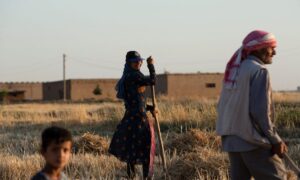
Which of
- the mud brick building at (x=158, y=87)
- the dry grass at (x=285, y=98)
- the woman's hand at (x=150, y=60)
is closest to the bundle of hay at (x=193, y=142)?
the woman's hand at (x=150, y=60)

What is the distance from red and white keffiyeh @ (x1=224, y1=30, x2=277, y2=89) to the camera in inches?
187

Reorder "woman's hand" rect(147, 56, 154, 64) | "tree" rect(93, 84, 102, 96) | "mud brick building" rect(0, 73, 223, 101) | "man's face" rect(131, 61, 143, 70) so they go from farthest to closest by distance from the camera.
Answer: "tree" rect(93, 84, 102, 96)
"mud brick building" rect(0, 73, 223, 101)
"man's face" rect(131, 61, 143, 70)
"woman's hand" rect(147, 56, 154, 64)

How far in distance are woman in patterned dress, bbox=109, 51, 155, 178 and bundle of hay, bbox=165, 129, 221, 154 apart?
7.26 ft

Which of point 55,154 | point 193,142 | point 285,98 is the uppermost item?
point 55,154

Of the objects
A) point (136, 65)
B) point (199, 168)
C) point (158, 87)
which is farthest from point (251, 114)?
point (158, 87)

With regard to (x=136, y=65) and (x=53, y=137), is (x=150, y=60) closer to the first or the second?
(x=136, y=65)

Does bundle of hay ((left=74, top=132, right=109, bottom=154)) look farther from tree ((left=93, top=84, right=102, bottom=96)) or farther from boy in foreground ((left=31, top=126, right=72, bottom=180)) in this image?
tree ((left=93, top=84, right=102, bottom=96))

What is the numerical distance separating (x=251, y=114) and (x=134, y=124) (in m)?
3.27

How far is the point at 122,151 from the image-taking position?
778 centimetres

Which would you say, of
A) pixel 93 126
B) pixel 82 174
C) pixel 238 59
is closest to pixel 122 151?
pixel 82 174

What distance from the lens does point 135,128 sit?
7.74 metres

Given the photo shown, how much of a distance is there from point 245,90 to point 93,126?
505 inches

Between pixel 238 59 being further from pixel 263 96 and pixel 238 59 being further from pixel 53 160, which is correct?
pixel 53 160

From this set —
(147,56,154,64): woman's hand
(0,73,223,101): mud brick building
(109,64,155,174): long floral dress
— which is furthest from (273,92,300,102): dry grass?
(147,56,154,64): woman's hand
